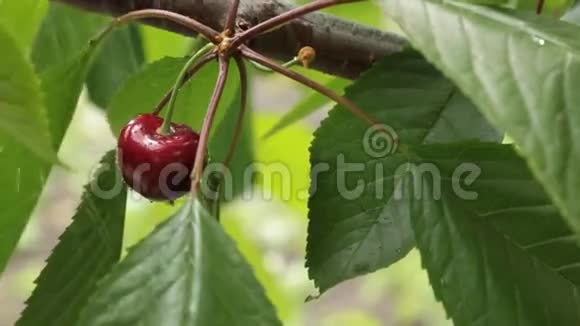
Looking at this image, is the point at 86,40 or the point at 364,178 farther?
the point at 86,40

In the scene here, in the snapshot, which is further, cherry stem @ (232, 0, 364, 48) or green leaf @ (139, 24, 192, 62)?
green leaf @ (139, 24, 192, 62)

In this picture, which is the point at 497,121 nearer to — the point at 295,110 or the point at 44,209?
the point at 295,110

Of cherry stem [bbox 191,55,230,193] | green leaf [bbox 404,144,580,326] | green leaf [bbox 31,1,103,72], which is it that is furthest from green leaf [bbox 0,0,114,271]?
green leaf [bbox 31,1,103,72]

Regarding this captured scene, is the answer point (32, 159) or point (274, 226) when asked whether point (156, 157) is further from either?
point (274, 226)

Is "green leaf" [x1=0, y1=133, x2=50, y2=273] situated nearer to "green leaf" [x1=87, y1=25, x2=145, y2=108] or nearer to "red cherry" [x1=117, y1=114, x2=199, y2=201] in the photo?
"red cherry" [x1=117, y1=114, x2=199, y2=201]

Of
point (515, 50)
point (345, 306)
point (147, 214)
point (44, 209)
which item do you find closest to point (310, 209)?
point (515, 50)

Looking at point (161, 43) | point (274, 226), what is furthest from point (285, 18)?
point (274, 226)
